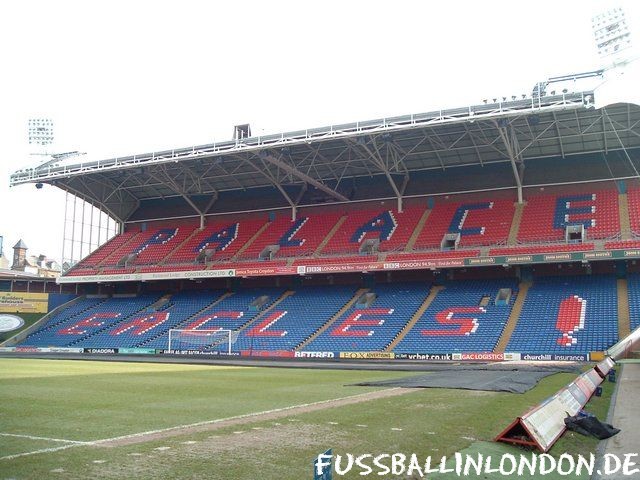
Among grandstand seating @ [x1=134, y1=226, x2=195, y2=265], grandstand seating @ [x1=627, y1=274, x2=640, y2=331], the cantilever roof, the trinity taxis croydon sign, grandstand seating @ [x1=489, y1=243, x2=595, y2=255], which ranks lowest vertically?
grandstand seating @ [x1=627, y1=274, x2=640, y2=331]

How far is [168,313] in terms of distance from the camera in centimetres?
4612

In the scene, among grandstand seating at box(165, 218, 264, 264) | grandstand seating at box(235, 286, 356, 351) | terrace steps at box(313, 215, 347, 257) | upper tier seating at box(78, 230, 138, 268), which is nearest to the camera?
grandstand seating at box(235, 286, 356, 351)

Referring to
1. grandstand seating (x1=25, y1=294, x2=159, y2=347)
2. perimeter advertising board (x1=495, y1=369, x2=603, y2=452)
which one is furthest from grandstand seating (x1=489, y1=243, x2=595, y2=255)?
grandstand seating (x1=25, y1=294, x2=159, y2=347)

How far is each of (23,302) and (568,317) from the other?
4452 centimetres

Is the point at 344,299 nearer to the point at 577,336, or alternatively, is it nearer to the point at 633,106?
the point at 577,336

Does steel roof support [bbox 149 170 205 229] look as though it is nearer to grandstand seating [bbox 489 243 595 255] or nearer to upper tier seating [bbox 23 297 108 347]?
upper tier seating [bbox 23 297 108 347]

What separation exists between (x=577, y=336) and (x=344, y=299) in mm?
16491

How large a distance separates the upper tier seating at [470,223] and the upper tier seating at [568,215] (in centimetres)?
141

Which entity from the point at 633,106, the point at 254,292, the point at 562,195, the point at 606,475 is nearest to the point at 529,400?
the point at 606,475

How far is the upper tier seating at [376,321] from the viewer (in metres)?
35.6

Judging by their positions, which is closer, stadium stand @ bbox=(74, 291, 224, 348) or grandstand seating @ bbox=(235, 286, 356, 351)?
grandstand seating @ bbox=(235, 286, 356, 351)

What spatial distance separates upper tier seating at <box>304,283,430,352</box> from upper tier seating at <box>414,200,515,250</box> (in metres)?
3.53

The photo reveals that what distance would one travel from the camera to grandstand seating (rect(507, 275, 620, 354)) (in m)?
30.2

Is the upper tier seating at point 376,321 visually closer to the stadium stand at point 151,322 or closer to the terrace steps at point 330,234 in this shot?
the terrace steps at point 330,234
